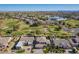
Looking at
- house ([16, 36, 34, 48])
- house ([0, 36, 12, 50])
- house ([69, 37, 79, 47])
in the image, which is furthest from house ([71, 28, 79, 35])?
house ([0, 36, 12, 50])

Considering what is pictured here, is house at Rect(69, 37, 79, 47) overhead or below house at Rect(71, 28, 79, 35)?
below

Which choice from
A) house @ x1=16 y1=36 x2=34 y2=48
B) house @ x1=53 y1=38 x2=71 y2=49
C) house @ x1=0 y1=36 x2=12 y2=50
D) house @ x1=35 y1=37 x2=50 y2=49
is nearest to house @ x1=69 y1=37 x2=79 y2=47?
house @ x1=53 y1=38 x2=71 y2=49

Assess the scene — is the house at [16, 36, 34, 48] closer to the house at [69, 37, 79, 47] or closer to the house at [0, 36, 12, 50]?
the house at [0, 36, 12, 50]

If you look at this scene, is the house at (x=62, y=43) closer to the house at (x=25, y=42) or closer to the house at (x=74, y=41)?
the house at (x=74, y=41)

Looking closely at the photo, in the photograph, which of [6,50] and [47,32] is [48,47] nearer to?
[47,32]

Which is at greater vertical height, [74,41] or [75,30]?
[75,30]

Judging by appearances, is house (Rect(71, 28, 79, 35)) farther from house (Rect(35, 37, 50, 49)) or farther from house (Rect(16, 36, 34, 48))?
house (Rect(16, 36, 34, 48))

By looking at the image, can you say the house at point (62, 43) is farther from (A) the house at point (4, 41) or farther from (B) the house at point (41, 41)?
(A) the house at point (4, 41)

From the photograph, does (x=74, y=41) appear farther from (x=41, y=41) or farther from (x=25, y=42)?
(x=25, y=42)

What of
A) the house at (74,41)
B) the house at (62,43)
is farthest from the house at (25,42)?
the house at (74,41)

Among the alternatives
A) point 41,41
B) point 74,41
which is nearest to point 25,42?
point 41,41

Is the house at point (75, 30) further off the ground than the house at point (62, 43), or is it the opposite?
the house at point (75, 30)
